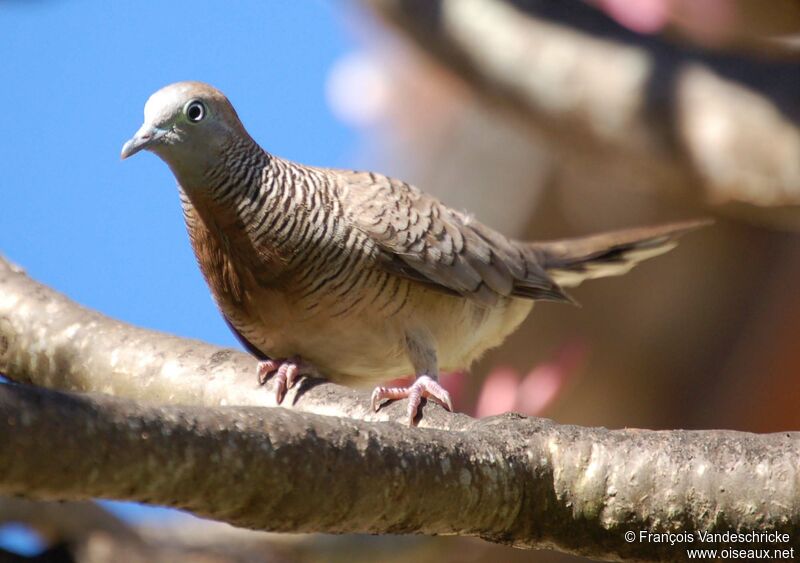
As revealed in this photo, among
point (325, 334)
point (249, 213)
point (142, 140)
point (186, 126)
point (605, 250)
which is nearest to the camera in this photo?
point (142, 140)

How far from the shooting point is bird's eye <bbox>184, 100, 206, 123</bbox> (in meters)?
3.34

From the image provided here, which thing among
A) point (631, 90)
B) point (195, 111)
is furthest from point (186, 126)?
point (631, 90)

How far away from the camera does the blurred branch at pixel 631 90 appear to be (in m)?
4.10

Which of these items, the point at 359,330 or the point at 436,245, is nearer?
the point at 359,330

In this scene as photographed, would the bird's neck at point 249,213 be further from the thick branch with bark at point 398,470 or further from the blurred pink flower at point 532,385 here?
the blurred pink flower at point 532,385

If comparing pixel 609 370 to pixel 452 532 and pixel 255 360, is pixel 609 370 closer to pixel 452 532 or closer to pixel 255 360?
pixel 255 360

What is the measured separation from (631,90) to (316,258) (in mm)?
1520

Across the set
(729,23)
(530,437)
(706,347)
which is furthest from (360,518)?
(706,347)

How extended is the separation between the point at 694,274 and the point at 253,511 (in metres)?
5.96

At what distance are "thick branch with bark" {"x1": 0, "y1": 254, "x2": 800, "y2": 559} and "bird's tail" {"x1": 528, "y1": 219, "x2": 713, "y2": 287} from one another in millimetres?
1716

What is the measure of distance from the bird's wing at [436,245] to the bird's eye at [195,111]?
1.96ft

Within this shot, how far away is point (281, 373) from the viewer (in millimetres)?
3445

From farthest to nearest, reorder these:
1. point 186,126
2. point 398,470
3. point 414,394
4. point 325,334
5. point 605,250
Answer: point 605,250
point 325,334
point 186,126
point 414,394
point 398,470

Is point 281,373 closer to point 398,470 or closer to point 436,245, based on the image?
point 436,245
